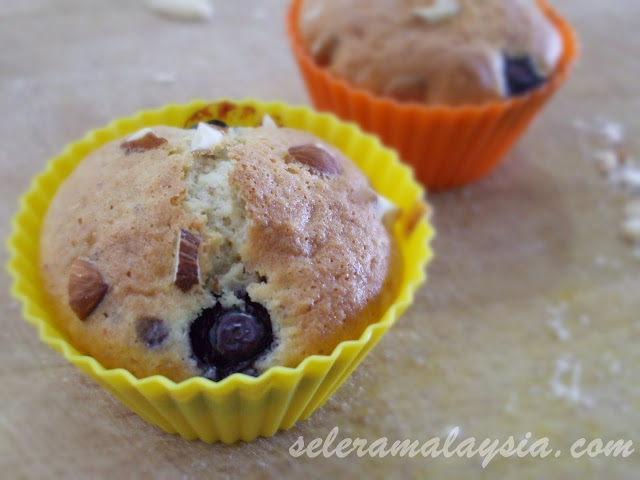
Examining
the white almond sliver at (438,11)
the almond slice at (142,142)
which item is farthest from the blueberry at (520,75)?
the almond slice at (142,142)

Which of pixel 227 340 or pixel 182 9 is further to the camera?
pixel 182 9

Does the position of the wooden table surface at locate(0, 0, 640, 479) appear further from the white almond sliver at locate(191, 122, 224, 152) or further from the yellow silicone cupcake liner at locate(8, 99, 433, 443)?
the white almond sliver at locate(191, 122, 224, 152)

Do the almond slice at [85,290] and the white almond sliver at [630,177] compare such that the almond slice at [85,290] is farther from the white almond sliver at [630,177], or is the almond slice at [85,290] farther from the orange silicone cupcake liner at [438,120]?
the white almond sliver at [630,177]

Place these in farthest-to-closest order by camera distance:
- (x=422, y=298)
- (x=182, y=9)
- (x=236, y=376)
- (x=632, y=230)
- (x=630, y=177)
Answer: (x=182, y=9), (x=630, y=177), (x=632, y=230), (x=422, y=298), (x=236, y=376)

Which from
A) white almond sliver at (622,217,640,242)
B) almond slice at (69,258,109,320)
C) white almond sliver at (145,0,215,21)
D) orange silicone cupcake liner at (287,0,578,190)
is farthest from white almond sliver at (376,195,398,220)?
white almond sliver at (145,0,215,21)

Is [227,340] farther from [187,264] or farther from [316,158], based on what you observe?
[316,158]

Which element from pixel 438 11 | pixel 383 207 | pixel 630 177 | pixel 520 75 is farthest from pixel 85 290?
pixel 630 177

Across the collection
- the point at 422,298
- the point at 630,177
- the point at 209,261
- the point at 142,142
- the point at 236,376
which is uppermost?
the point at 142,142
